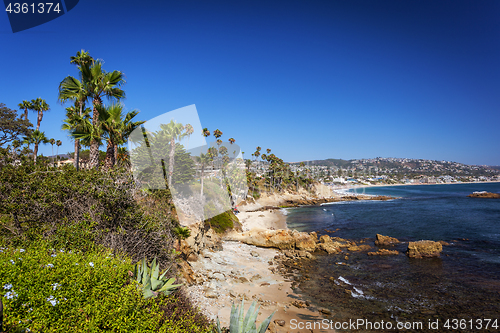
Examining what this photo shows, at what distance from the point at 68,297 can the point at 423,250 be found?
25.7 meters

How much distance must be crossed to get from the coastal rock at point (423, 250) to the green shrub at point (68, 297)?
903 inches

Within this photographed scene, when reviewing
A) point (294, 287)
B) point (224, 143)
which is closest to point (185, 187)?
point (294, 287)

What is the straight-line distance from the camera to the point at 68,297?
379cm

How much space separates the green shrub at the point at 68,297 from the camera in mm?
3311

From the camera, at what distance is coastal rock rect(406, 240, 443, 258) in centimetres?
2073

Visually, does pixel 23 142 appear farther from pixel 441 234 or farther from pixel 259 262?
pixel 441 234

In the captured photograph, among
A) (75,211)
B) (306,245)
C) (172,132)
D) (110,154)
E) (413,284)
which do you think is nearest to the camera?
(75,211)

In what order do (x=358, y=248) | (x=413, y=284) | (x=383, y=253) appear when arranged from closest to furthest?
1. (x=413, y=284)
2. (x=383, y=253)
3. (x=358, y=248)

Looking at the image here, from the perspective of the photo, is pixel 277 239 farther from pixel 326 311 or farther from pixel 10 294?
pixel 10 294

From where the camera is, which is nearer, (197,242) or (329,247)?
(197,242)

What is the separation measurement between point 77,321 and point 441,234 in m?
37.3

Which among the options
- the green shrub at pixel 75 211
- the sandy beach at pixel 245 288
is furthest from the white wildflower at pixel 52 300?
the sandy beach at pixel 245 288

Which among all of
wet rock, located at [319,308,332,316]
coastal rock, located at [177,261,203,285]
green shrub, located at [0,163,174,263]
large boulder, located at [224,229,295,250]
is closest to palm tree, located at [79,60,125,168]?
green shrub, located at [0,163,174,263]

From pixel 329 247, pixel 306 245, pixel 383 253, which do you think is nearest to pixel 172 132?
pixel 306 245
